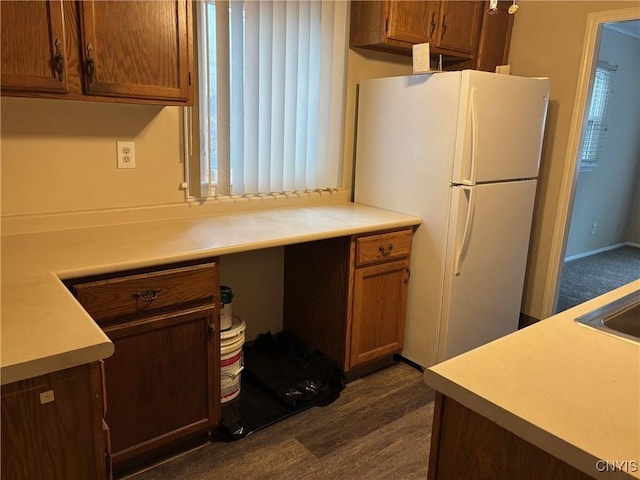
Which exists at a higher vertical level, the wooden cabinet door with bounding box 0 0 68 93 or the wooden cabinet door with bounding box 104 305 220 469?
the wooden cabinet door with bounding box 0 0 68 93

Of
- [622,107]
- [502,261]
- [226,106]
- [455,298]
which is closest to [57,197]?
[226,106]

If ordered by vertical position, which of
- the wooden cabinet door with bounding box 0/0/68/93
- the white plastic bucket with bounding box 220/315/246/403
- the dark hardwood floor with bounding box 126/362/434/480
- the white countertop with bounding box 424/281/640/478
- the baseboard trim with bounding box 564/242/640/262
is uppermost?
the wooden cabinet door with bounding box 0/0/68/93

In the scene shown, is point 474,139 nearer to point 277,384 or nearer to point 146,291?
point 277,384

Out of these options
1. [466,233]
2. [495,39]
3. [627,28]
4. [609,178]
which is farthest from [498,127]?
[609,178]

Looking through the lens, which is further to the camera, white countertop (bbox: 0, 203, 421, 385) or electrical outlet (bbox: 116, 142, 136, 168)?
electrical outlet (bbox: 116, 142, 136, 168)

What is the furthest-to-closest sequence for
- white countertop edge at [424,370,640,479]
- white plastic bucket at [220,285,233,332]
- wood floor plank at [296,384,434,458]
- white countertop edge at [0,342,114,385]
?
white plastic bucket at [220,285,233,332] → wood floor plank at [296,384,434,458] → white countertop edge at [0,342,114,385] → white countertop edge at [424,370,640,479]

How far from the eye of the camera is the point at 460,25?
2.94m

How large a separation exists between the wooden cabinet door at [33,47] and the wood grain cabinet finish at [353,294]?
1.38 meters

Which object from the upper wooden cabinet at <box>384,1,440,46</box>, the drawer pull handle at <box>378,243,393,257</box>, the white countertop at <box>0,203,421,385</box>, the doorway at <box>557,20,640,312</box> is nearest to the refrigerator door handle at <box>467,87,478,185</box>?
the white countertop at <box>0,203,421,385</box>

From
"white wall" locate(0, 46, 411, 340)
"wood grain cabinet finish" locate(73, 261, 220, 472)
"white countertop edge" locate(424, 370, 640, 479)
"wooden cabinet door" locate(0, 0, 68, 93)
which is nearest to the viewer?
"white countertop edge" locate(424, 370, 640, 479)

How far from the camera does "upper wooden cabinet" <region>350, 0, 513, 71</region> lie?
2656 millimetres

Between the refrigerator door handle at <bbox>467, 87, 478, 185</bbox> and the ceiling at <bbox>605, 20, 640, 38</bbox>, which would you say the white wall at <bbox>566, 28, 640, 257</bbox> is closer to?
the ceiling at <bbox>605, 20, 640, 38</bbox>

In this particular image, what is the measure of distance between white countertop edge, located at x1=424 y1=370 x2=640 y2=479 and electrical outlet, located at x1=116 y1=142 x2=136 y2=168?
173 cm

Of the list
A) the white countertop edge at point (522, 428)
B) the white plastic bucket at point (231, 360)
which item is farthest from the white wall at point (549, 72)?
the white countertop edge at point (522, 428)
